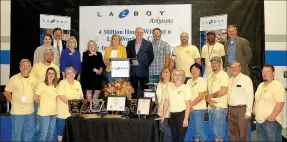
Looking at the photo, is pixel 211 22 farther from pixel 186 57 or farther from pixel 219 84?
pixel 219 84

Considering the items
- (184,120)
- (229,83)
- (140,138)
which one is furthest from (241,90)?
(140,138)

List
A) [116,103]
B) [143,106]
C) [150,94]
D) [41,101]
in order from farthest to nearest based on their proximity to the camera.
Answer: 1. [41,101]
2. [150,94]
3. [116,103]
4. [143,106]

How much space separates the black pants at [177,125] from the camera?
4996mm

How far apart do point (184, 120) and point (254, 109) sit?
3.60ft

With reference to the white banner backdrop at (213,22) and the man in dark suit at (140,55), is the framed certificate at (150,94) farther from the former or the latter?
the white banner backdrop at (213,22)

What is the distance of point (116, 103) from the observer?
4.96m

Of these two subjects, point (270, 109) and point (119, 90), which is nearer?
point (270, 109)

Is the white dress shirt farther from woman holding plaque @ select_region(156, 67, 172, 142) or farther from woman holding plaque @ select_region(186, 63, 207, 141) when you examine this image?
woman holding plaque @ select_region(156, 67, 172, 142)

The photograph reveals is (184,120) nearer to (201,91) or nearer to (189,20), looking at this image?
(201,91)

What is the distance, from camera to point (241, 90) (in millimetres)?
5336

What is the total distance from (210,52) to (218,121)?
157cm

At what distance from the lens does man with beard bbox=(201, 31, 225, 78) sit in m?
6.59

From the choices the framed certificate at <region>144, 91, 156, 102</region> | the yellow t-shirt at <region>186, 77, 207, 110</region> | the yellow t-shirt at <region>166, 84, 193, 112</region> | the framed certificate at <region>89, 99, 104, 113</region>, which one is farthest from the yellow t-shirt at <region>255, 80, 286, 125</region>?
the framed certificate at <region>89, 99, 104, 113</region>

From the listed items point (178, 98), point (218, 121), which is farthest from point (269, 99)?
point (178, 98)
